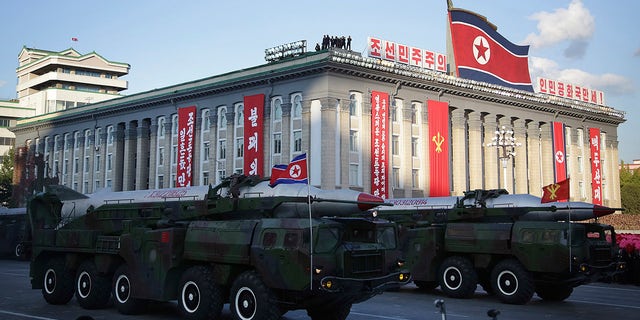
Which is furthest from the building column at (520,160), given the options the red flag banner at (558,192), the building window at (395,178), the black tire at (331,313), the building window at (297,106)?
the black tire at (331,313)

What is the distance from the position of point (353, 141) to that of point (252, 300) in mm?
36190

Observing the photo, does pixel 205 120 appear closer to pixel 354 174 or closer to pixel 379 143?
pixel 354 174

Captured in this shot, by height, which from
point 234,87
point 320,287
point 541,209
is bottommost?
point 320,287

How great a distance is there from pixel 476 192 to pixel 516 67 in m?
42.7

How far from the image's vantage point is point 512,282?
723 inches

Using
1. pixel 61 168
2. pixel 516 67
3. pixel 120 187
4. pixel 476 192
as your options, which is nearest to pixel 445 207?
pixel 476 192

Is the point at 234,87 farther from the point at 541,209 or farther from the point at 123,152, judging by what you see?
the point at 541,209

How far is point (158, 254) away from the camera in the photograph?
578 inches

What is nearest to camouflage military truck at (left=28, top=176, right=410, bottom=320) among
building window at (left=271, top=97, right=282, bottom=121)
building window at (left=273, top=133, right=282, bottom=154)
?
building window at (left=273, top=133, right=282, bottom=154)

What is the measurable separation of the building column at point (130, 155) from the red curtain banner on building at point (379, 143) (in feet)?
85.7

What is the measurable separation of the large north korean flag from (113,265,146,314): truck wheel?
4436 cm

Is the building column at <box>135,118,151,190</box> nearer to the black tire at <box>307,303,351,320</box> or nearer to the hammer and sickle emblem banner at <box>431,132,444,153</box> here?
the hammer and sickle emblem banner at <box>431,132,444,153</box>

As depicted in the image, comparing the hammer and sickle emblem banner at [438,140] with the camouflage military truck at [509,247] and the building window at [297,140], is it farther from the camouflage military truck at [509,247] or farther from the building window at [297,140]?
the camouflage military truck at [509,247]

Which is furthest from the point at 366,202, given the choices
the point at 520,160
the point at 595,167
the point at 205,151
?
the point at 595,167
